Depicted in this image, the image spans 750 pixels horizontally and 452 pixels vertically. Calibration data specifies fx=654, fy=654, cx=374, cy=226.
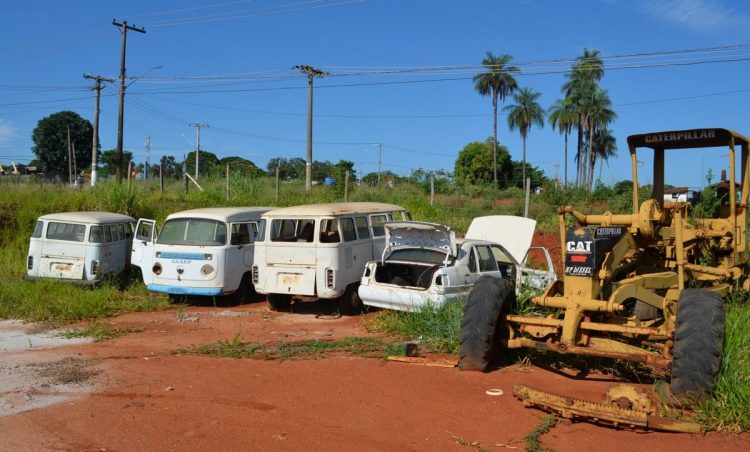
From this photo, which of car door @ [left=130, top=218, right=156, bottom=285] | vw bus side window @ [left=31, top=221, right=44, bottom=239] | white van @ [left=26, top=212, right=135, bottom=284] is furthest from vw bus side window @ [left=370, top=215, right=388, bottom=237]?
vw bus side window @ [left=31, top=221, right=44, bottom=239]

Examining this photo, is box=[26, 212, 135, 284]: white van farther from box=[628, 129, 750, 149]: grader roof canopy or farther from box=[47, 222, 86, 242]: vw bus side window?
box=[628, 129, 750, 149]: grader roof canopy

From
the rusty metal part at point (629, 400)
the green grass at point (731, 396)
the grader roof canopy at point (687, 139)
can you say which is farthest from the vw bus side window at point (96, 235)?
the green grass at point (731, 396)

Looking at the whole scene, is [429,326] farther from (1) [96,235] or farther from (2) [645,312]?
(1) [96,235]

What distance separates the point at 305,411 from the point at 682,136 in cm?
573

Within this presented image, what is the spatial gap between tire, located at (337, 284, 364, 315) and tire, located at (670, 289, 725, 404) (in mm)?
6176

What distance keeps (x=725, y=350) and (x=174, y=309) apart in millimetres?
9353

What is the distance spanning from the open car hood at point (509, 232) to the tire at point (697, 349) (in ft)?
17.8

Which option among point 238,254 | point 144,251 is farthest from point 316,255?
point 144,251

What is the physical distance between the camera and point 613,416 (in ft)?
17.4

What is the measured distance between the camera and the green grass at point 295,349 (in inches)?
320

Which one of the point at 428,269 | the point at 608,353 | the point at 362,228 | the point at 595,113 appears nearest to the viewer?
the point at 608,353

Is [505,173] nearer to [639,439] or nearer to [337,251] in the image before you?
[337,251]

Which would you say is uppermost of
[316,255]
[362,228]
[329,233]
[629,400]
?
[362,228]

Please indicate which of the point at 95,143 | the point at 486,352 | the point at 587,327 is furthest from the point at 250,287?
the point at 95,143
